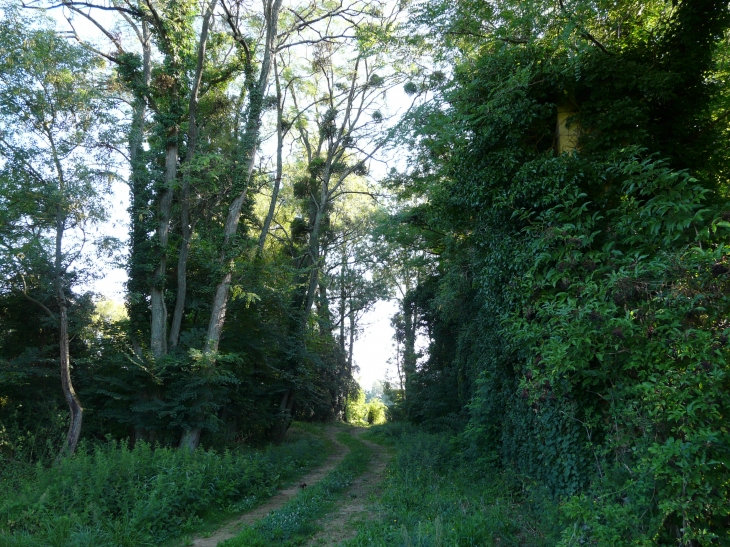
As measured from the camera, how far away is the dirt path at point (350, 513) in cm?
765

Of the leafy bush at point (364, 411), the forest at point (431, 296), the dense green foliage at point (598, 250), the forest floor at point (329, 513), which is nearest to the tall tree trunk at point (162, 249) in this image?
the forest at point (431, 296)

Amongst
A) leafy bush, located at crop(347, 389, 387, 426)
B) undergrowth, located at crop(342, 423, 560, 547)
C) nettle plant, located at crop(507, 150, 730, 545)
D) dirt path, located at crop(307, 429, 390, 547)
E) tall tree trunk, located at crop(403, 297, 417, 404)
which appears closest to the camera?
nettle plant, located at crop(507, 150, 730, 545)

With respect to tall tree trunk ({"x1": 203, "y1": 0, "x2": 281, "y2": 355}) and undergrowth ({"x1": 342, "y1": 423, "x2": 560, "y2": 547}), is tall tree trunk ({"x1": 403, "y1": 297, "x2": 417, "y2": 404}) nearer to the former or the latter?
tall tree trunk ({"x1": 203, "y1": 0, "x2": 281, "y2": 355})

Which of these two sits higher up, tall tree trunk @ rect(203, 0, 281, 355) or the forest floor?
tall tree trunk @ rect(203, 0, 281, 355)

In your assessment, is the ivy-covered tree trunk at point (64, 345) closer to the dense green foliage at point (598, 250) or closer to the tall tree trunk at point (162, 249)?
the tall tree trunk at point (162, 249)

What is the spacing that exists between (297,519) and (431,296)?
13771 mm

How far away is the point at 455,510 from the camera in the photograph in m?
7.84

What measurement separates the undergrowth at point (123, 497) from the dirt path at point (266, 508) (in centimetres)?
28

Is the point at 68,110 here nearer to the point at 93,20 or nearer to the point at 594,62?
the point at 93,20

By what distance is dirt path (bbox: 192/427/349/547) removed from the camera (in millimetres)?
7820

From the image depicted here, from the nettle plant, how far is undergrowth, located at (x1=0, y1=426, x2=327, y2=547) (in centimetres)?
636

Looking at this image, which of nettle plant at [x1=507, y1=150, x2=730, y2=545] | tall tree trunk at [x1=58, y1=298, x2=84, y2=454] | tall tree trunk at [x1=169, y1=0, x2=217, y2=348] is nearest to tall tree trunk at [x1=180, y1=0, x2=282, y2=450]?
tall tree trunk at [x1=169, y1=0, x2=217, y2=348]

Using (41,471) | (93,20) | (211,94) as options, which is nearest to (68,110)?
(93,20)

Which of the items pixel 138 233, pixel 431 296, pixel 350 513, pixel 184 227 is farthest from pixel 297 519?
pixel 431 296
